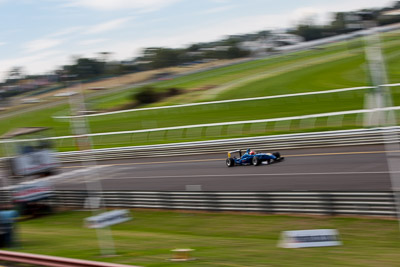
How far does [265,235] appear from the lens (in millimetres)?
12094

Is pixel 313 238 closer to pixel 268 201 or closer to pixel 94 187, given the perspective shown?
pixel 268 201

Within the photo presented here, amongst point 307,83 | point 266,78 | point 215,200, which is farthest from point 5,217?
point 266,78

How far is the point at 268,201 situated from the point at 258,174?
18.0 ft

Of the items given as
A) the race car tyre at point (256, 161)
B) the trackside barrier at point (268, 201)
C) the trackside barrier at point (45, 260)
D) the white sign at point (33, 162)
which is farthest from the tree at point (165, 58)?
the trackside barrier at point (45, 260)

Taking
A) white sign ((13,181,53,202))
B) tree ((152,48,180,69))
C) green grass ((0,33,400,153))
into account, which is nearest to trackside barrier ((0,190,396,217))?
white sign ((13,181,53,202))

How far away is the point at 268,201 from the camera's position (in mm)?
13812

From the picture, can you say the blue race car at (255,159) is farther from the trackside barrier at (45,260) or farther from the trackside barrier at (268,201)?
the trackside barrier at (45,260)

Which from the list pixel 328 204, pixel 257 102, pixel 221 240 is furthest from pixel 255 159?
pixel 257 102

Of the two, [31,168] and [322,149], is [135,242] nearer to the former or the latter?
[31,168]

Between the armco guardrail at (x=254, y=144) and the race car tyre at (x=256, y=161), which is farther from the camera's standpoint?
the armco guardrail at (x=254, y=144)

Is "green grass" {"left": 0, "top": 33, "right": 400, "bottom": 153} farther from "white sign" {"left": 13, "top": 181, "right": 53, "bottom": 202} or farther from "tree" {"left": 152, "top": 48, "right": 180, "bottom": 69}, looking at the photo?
"tree" {"left": 152, "top": 48, "right": 180, "bottom": 69}

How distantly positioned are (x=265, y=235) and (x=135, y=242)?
3.21 m

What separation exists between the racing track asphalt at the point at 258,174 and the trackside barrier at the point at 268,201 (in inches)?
92.3

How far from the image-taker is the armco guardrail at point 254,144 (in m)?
21.3
